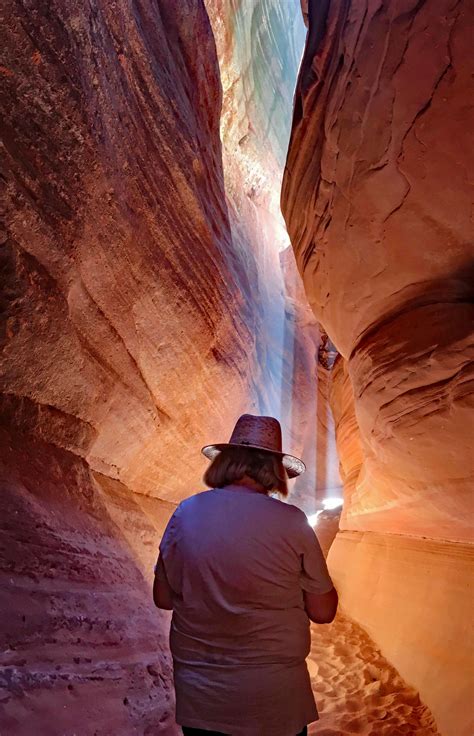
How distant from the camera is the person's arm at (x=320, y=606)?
159 centimetres

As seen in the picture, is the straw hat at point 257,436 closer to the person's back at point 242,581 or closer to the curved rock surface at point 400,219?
the person's back at point 242,581

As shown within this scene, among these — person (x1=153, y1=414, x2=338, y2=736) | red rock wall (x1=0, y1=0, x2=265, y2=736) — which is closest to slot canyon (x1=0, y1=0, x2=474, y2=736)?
red rock wall (x1=0, y1=0, x2=265, y2=736)

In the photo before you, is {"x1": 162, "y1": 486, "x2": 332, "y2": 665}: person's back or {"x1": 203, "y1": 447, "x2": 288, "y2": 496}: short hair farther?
{"x1": 203, "y1": 447, "x2": 288, "y2": 496}: short hair

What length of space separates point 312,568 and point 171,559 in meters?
0.49

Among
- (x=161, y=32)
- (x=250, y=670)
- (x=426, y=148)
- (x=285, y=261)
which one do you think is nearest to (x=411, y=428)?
(x=426, y=148)

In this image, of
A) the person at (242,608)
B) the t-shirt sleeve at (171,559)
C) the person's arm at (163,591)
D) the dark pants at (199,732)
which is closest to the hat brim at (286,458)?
the person at (242,608)

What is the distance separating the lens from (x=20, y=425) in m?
3.05

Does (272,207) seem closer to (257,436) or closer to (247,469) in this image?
(257,436)

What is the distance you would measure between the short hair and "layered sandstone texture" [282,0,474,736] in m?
1.65

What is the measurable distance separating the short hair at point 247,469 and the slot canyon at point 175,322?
113 centimetres

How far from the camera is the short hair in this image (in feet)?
6.14

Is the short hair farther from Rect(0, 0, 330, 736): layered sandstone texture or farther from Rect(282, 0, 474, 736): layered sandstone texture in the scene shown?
Rect(282, 0, 474, 736): layered sandstone texture

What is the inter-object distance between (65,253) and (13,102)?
2.78 ft

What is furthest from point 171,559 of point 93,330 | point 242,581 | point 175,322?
point 175,322
